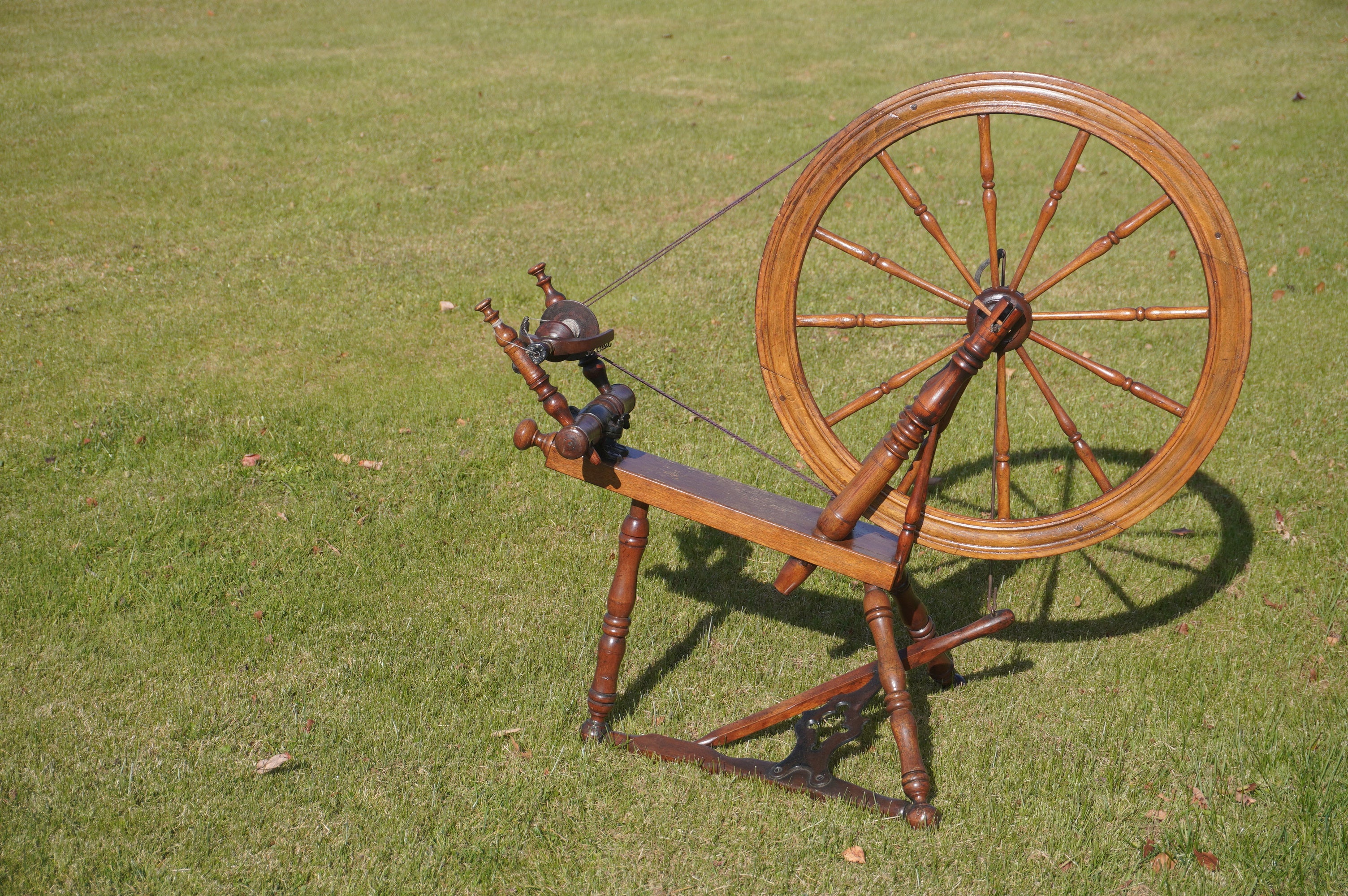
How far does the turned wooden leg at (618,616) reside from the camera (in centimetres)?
350

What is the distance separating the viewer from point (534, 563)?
15.0ft

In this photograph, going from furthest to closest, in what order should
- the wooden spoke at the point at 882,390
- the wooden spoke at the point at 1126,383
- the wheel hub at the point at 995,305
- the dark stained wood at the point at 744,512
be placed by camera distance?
the wooden spoke at the point at 882,390, the wooden spoke at the point at 1126,383, the dark stained wood at the point at 744,512, the wheel hub at the point at 995,305

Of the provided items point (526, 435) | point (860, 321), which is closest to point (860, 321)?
point (860, 321)

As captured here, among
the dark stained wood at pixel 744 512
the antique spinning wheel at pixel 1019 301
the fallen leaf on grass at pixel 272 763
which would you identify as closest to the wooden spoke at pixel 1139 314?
the antique spinning wheel at pixel 1019 301

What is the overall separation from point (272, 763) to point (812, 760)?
1.79 meters

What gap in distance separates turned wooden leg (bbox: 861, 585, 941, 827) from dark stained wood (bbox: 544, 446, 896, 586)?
14 cm

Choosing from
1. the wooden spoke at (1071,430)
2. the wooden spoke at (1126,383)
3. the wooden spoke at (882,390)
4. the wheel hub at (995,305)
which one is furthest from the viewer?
the wooden spoke at (882,390)

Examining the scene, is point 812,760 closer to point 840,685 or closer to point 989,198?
point 840,685

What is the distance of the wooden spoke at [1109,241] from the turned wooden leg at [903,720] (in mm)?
1123

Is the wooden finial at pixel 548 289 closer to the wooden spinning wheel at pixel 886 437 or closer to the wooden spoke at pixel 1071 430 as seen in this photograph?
the wooden spinning wheel at pixel 886 437

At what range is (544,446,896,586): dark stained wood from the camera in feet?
10.8

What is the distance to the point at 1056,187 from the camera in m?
3.47

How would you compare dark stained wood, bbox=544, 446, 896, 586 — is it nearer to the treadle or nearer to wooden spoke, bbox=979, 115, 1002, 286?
the treadle

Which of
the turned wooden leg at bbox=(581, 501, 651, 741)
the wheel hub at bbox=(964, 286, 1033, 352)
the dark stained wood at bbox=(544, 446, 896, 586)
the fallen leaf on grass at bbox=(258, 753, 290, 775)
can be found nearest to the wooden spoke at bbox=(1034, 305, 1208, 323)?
the wheel hub at bbox=(964, 286, 1033, 352)
